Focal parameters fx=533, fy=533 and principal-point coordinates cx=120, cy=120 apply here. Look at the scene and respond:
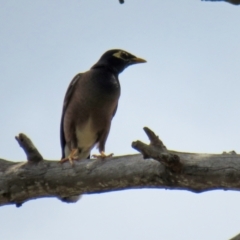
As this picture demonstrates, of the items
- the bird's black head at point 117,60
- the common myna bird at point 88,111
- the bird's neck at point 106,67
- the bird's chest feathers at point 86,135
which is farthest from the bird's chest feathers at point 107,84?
the bird's chest feathers at point 86,135

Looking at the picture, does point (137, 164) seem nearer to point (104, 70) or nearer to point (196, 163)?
point (196, 163)

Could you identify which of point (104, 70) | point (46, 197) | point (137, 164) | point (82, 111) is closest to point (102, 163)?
point (137, 164)

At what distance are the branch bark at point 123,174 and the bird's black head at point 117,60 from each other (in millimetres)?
3331

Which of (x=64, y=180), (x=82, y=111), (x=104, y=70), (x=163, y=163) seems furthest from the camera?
(x=104, y=70)

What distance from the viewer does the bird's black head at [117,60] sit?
23.4 feet

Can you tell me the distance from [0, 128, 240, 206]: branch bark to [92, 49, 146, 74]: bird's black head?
3.33m

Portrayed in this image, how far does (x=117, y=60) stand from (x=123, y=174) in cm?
398

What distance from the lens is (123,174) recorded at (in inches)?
135

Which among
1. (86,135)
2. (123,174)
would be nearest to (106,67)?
(86,135)

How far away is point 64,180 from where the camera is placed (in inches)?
147

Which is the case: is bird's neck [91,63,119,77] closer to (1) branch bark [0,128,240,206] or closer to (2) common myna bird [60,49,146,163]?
(2) common myna bird [60,49,146,163]

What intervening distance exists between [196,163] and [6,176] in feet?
4.77

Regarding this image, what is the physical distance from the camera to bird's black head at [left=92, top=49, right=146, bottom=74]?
7130 mm

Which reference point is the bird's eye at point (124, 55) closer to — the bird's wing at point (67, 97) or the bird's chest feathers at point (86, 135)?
the bird's wing at point (67, 97)
